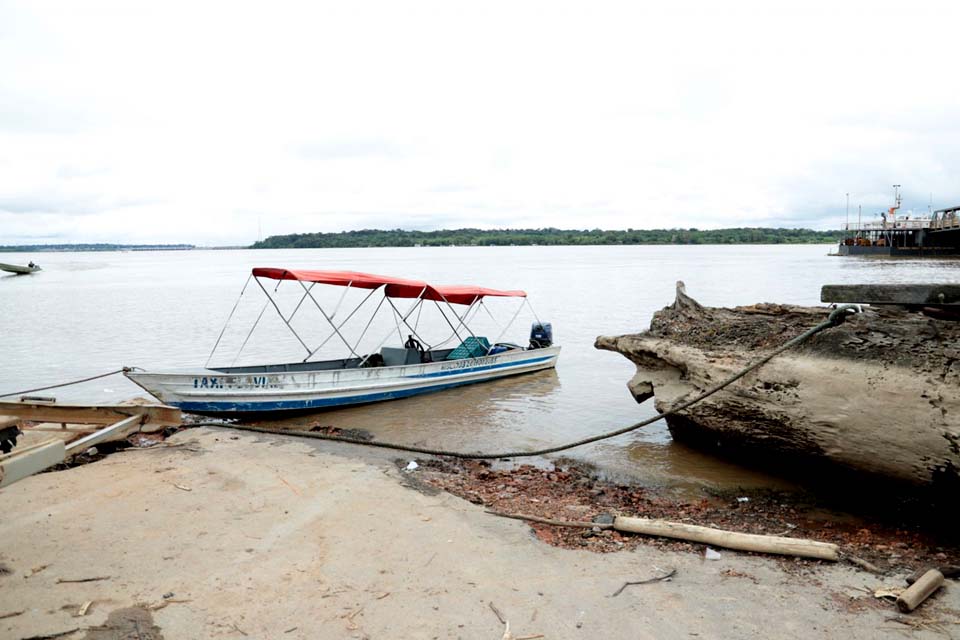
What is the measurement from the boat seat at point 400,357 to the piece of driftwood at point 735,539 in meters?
Result: 9.73

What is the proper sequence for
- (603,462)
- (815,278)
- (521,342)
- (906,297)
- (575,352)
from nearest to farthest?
(906,297) < (603,462) < (575,352) < (521,342) < (815,278)

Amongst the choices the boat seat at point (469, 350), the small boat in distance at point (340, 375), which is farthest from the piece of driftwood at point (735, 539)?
the boat seat at point (469, 350)

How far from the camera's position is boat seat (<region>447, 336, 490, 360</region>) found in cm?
1694

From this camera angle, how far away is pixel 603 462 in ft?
31.9

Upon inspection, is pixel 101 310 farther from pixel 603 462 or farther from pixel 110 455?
pixel 603 462

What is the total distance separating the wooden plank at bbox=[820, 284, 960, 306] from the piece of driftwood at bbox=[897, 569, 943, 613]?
237cm

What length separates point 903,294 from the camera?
587 centimetres

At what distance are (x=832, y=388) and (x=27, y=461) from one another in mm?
6939

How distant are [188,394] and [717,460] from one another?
901cm

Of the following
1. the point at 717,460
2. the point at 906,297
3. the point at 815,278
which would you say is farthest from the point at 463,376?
the point at 815,278

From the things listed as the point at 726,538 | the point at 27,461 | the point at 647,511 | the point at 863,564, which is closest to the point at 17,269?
the point at 27,461

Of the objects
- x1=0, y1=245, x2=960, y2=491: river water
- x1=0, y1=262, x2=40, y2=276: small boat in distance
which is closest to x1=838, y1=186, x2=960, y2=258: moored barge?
x1=0, y1=245, x2=960, y2=491: river water

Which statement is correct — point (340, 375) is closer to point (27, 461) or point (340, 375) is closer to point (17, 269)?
point (27, 461)

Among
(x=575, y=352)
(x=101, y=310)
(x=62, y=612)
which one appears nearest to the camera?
(x=62, y=612)
